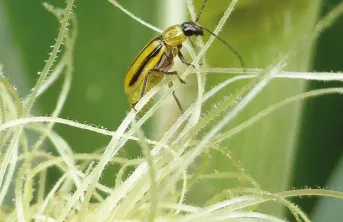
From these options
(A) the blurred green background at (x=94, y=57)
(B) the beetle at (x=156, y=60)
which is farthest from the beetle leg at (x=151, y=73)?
(A) the blurred green background at (x=94, y=57)

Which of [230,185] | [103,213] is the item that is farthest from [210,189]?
A: [103,213]

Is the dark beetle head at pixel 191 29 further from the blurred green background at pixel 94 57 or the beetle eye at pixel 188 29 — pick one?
the blurred green background at pixel 94 57

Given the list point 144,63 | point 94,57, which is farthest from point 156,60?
point 94,57

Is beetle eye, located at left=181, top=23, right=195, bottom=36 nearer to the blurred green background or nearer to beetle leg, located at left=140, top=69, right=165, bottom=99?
beetle leg, located at left=140, top=69, right=165, bottom=99

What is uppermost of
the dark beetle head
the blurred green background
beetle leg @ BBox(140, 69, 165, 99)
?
the blurred green background

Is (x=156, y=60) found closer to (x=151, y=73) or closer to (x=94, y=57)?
(x=151, y=73)

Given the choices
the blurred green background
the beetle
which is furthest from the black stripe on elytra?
the blurred green background

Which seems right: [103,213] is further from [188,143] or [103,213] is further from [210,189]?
[210,189]
